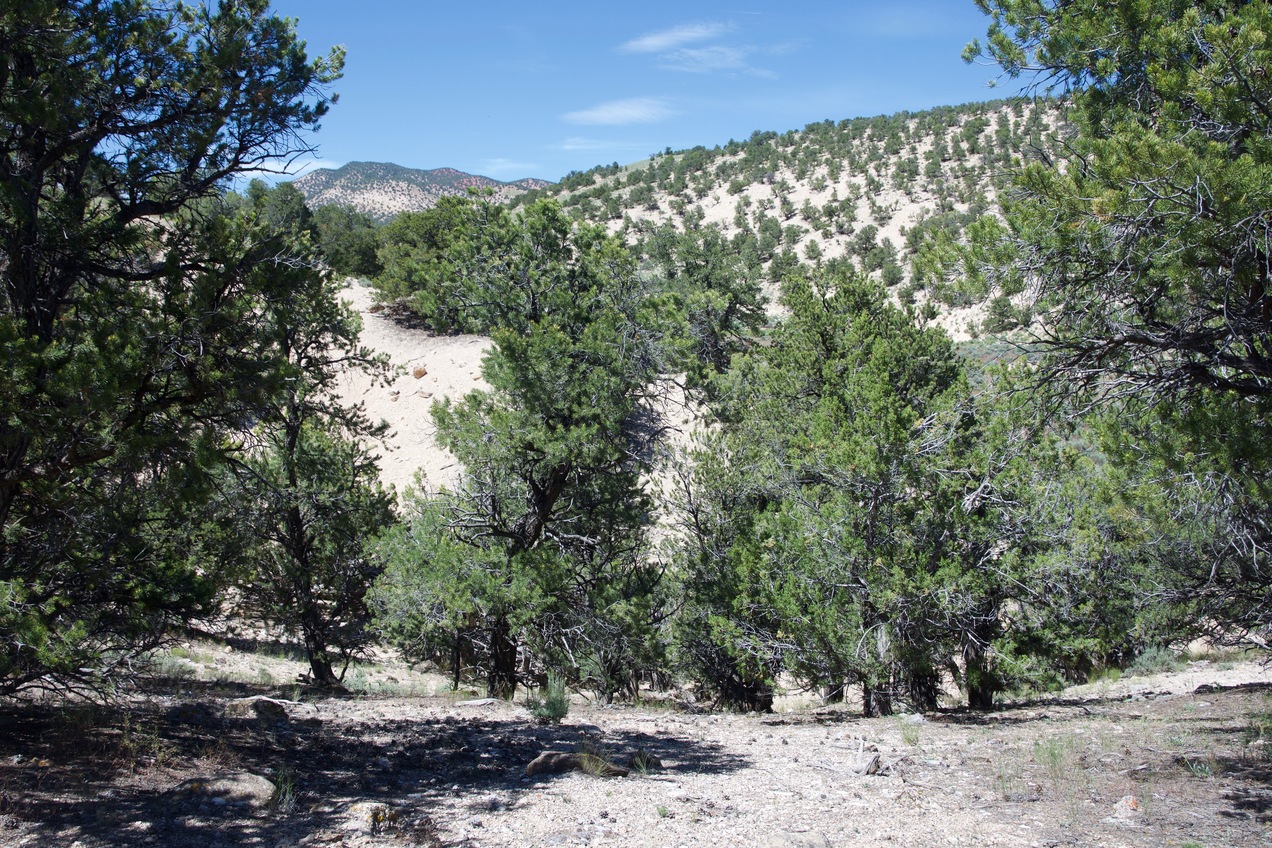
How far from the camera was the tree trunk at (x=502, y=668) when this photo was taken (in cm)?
1240

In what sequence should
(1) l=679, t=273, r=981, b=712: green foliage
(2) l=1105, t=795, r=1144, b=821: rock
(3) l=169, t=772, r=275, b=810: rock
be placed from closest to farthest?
(3) l=169, t=772, r=275, b=810: rock
(2) l=1105, t=795, r=1144, b=821: rock
(1) l=679, t=273, r=981, b=712: green foliage

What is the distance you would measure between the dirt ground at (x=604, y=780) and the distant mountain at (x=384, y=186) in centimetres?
8043

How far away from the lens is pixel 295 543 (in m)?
13.4

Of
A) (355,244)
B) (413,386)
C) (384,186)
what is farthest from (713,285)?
(384,186)

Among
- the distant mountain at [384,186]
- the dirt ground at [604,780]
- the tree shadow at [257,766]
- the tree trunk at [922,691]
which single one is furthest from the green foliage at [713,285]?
the distant mountain at [384,186]

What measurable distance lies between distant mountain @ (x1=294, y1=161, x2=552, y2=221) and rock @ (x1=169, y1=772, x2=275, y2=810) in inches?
3249

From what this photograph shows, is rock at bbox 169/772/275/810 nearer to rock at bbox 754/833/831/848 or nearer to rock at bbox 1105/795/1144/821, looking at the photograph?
rock at bbox 754/833/831/848

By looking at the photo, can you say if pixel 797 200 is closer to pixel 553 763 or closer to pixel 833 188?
pixel 833 188

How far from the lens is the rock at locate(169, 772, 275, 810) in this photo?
5215 millimetres

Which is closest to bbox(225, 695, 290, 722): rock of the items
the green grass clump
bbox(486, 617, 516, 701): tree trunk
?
bbox(486, 617, 516, 701): tree trunk

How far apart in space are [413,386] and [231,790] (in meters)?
25.4

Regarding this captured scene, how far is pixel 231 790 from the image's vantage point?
210 inches

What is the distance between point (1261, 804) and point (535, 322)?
30.5 ft

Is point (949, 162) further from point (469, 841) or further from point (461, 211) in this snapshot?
point (469, 841)
